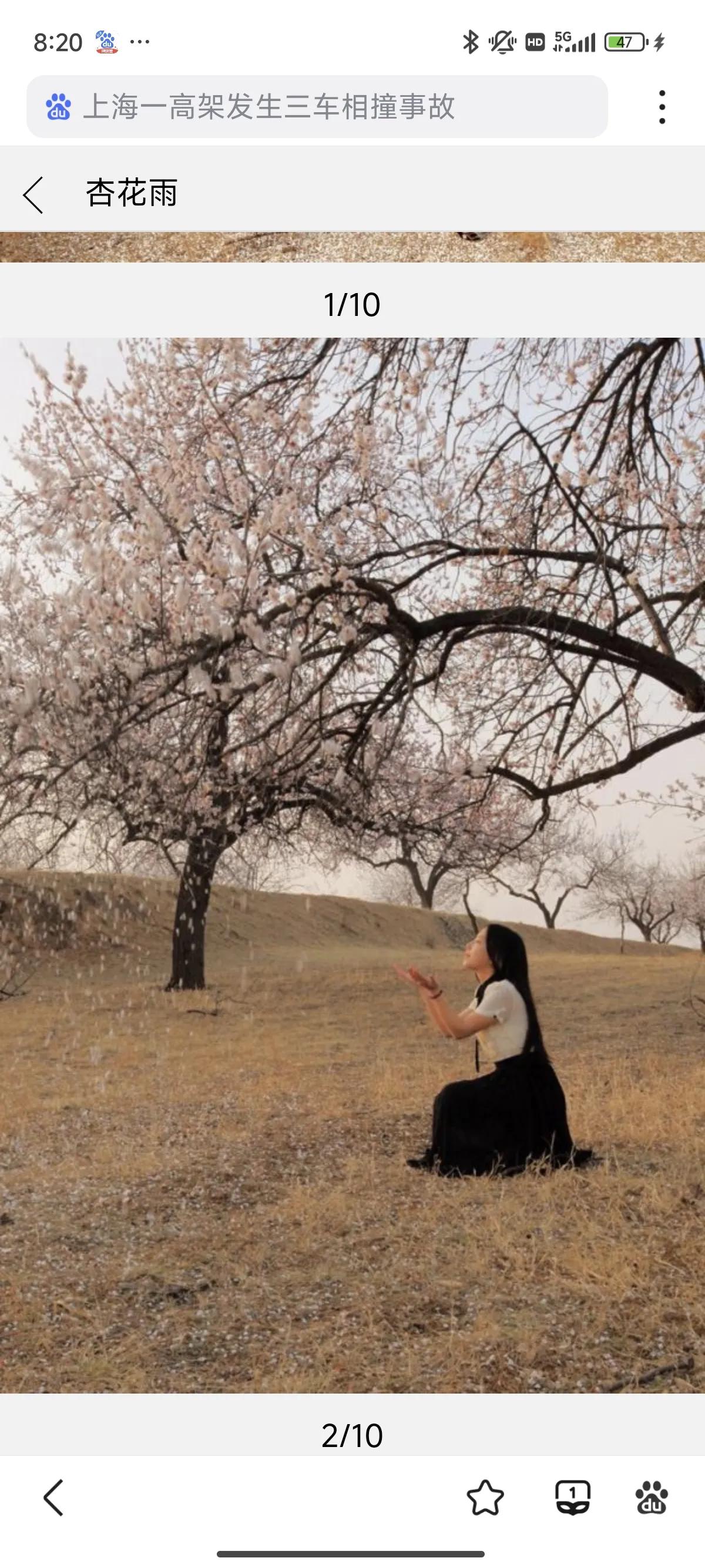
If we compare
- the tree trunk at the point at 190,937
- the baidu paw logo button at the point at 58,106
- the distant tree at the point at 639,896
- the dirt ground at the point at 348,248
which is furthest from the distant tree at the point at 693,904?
the baidu paw logo button at the point at 58,106

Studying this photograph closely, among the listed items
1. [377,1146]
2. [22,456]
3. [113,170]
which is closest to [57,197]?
[113,170]

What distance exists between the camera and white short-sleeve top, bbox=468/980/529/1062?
5.39 meters

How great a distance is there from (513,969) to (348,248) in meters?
3.25

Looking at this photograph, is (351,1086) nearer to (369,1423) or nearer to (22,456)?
(369,1423)

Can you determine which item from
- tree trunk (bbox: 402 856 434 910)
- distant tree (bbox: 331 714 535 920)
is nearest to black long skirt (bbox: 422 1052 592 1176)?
distant tree (bbox: 331 714 535 920)

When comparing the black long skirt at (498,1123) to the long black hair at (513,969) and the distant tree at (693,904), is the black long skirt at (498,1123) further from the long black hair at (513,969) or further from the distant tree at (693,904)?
the distant tree at (693,904)

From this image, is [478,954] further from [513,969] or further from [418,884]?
[418,884]

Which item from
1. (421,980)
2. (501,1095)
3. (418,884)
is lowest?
(501,1095)

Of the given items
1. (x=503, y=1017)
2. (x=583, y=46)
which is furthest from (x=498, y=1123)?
(x=583, y=46)

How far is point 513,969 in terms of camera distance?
5.43m

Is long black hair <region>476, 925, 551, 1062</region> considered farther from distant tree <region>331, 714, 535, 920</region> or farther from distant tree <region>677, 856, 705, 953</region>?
distant tree <region>677, 856, 705, 953</region>

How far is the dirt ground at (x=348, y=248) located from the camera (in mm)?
3977

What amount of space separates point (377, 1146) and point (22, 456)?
3854 mm

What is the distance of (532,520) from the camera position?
5820 millimetres
